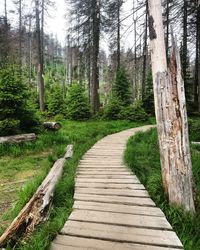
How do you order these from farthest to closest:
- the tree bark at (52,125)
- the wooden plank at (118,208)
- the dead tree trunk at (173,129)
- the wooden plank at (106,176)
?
the tree bark at (52,125) → the wooden plank at (106,176) → the dead tree trunk at (173,129) → the wooden plank at (118,208)

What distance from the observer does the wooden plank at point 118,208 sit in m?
4.09

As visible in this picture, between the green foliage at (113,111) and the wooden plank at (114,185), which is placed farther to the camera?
the green foliage at (113,111)

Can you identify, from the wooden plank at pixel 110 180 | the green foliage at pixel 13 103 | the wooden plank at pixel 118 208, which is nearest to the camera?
the wooden plank at pixel 118 208

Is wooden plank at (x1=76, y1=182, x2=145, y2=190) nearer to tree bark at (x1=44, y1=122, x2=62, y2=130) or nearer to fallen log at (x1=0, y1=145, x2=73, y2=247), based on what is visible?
fallen log at (x1=0, y1=145, x2=73, y2=247)

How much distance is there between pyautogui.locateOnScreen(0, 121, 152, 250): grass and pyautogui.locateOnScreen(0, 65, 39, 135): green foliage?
0.87 metres

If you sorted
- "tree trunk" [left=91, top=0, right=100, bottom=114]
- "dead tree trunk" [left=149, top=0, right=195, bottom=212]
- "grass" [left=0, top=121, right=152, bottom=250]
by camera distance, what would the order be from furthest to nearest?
"tree trunk" [left=91, top=0, right=100, bottom=114], "dead tree trunk" [left=149, top=0, right=195, bottom=212], "grass" [left=0, top=121, right=152, bottom=250]

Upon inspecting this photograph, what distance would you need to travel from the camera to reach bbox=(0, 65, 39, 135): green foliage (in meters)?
9.88

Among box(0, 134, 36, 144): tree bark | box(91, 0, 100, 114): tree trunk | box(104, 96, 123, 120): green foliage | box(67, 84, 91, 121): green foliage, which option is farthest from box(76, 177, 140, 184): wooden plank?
box(91, 0, 100, 114): tree trunk

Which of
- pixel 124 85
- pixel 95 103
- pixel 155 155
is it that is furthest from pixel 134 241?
pixel 124 85

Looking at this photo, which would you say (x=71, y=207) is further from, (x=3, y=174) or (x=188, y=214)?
(x=3, y=174)

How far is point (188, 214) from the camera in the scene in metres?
4.05

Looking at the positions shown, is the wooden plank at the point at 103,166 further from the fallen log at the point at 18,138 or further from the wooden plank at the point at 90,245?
the fallen log at the point at 18,138

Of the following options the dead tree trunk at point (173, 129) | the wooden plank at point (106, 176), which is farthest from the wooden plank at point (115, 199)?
the wooden plank at point (106, 176)

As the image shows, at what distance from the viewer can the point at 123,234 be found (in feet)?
11.3
